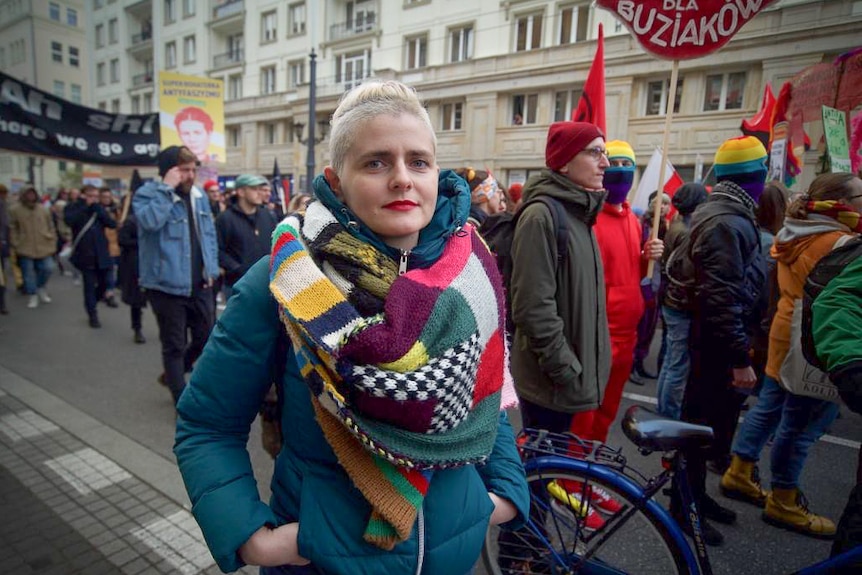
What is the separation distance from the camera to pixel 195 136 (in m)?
9.50

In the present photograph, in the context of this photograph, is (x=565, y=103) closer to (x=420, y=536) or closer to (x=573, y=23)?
(x=573, y=23)

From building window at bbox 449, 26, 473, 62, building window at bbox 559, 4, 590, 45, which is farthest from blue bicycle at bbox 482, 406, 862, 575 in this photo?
building window at bbox 449, 26, 473, 62

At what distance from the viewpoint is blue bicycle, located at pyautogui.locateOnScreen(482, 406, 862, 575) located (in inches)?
78.3

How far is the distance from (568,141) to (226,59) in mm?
34071

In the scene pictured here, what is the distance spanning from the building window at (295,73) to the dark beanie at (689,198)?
2633 centimetres

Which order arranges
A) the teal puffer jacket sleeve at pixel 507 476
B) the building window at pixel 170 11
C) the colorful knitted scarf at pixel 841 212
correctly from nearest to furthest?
the teal puffer jacket sleeve at pixel 507 476
the colorful knitted scarf at pixel 841 212
the building window at pixel 170 11

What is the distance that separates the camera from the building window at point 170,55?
3297 centimetres

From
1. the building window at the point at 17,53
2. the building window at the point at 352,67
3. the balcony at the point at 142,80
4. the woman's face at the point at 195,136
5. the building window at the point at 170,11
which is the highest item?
the building window at the point at 170,11

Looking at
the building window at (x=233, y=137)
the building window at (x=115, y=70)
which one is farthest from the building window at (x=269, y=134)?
the building window at (x=115, y=70)

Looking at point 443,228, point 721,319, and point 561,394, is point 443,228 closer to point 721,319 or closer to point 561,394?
point 561,394

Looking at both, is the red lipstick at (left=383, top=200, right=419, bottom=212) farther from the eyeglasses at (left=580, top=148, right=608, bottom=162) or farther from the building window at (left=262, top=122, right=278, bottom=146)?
the building window at (left=262, top=122, right=278, bottom=146)

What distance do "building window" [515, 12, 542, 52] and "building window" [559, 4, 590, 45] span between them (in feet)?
2.82

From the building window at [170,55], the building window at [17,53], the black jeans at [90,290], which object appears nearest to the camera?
the black jeans at [90,290]

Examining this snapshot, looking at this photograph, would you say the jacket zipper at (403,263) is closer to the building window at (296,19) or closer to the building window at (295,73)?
the building window at (295,73)
